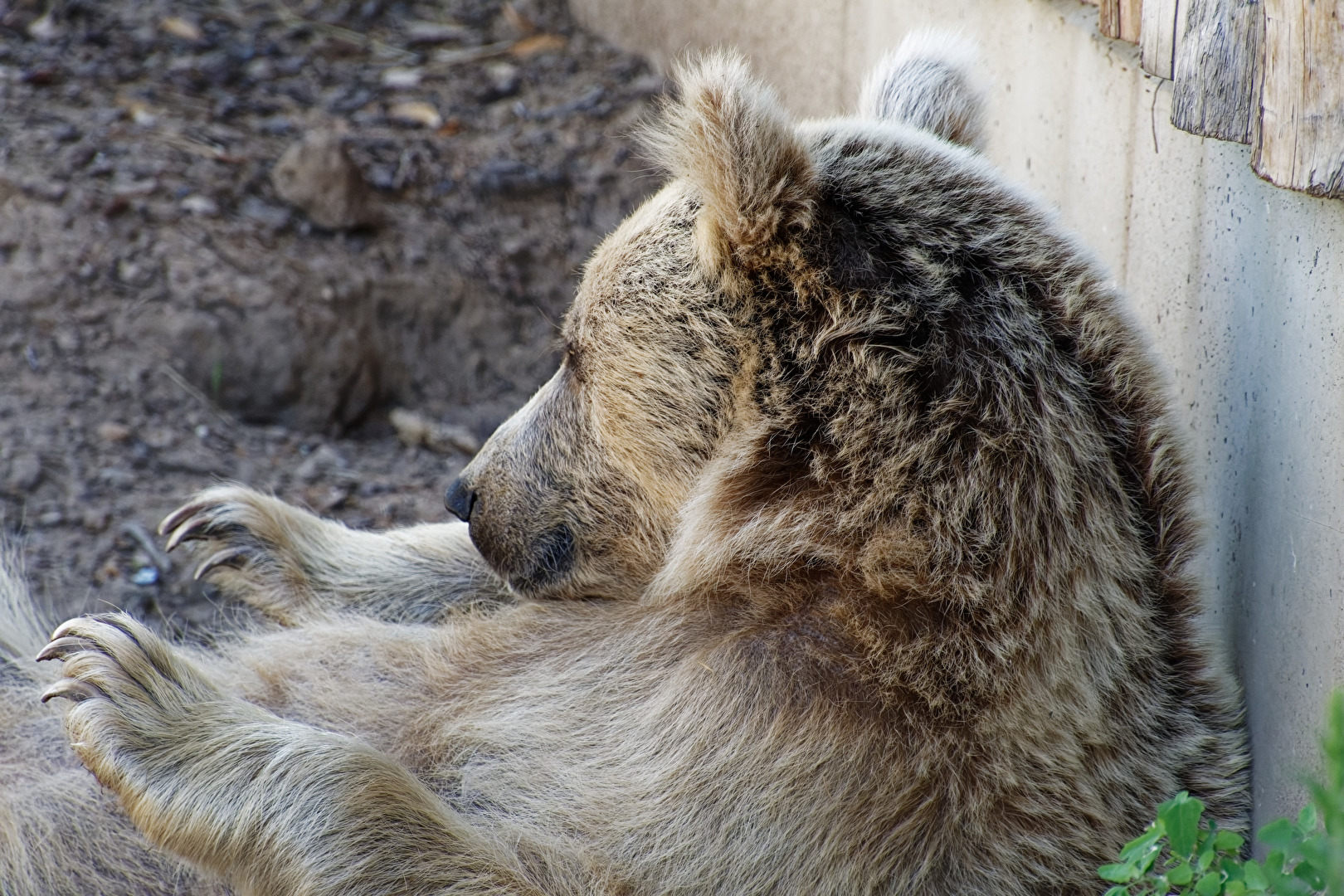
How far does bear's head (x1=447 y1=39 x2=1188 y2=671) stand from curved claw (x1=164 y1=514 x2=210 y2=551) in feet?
5.25

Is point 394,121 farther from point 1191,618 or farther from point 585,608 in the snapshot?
point 1191,618

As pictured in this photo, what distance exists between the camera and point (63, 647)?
9.68 feet

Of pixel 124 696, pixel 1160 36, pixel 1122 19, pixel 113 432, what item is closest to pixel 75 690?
pixel 124 696

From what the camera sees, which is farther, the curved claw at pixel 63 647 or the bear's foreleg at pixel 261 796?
the curved claw at pixel 63 647

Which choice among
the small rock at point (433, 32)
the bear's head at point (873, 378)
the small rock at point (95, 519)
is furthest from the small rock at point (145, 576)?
the small rock at point (433, 32)

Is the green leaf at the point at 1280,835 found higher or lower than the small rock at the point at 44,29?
lower

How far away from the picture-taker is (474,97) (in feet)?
21.7

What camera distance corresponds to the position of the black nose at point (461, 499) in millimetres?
3273

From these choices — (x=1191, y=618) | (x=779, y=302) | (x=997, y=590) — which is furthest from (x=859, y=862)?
(x=779, y=302)

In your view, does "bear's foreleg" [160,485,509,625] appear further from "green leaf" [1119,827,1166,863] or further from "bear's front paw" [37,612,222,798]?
"green leaf" [1119,827,1166,863]

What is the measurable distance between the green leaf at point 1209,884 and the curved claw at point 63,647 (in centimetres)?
233

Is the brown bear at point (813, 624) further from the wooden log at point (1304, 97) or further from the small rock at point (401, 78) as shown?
the small rock at point (401, 78)

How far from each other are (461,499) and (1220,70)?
2012 mm

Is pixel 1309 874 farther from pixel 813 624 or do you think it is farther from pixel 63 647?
pixel 63 647
